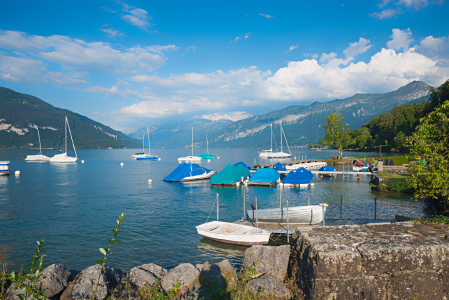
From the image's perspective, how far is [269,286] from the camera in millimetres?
8523

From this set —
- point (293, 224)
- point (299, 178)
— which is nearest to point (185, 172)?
point (299, 178)

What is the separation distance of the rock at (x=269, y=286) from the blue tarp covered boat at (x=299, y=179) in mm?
37487

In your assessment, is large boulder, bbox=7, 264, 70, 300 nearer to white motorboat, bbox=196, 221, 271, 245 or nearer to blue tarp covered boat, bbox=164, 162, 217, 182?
white motorboat, bbox=196, 221, 271, 245

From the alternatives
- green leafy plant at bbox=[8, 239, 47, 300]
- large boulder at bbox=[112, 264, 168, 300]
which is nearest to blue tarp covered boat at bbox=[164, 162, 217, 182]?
large boulder at bbox=[112, 264, 168, 300]

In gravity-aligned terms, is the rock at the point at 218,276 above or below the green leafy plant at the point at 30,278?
below

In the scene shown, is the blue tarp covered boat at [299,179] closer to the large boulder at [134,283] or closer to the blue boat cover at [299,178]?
the blue boat cover at [299,178]

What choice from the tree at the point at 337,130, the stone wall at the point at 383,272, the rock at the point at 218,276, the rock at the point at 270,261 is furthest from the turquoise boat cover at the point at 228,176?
the tree at the point at 337,130

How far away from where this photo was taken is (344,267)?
6062mm

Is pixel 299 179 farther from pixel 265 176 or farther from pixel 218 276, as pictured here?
pixel 218 276

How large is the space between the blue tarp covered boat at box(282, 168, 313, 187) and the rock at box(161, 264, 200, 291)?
3665cm

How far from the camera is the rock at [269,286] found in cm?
831

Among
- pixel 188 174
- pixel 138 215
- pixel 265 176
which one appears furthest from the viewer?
pixel 188 174

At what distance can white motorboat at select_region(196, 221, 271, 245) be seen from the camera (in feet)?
55.3

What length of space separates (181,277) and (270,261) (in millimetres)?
3711
